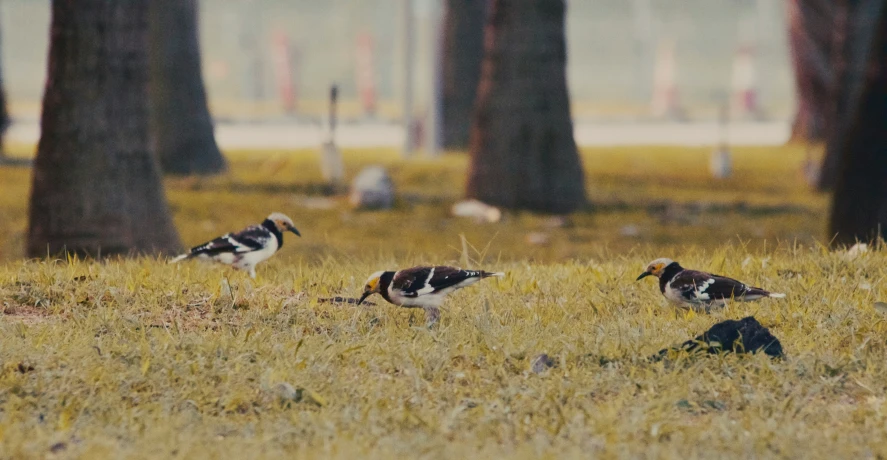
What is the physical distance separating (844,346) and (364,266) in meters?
3.73

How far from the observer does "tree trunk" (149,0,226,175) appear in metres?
19.8

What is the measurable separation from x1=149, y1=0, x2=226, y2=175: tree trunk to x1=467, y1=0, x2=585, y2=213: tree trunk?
5497 millimetres

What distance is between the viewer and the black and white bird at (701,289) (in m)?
7.89

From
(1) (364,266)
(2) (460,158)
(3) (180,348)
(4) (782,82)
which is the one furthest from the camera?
(4) (782,82)

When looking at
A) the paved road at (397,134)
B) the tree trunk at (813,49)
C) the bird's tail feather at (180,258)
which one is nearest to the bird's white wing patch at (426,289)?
the bird's tail feather at (180,258)

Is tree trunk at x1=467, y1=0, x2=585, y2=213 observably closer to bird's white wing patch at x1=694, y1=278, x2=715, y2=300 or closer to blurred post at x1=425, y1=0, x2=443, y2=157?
blurred post at x1=425, y1=0, x2=443, y2=157

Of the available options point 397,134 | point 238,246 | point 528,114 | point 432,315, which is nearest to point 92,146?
point 238,246

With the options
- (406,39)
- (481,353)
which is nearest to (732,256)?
(481,353)

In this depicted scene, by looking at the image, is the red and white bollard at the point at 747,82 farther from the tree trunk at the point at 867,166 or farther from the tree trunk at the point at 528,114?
the tree trunk at the point at 867,166

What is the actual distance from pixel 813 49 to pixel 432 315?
20.3m

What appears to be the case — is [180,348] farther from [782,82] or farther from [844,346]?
[782,82]

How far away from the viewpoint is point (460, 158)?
2339 cm

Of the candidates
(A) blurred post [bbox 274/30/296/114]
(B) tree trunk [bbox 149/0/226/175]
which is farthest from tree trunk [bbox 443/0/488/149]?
(A) blurred post [bbox 274/30/296/114]

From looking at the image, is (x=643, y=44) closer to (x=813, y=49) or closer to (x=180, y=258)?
(x=813, y=49)
